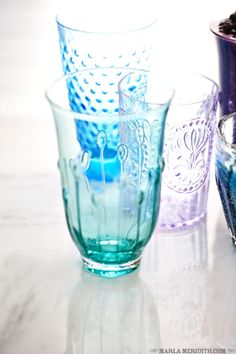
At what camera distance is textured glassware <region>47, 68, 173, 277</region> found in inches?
29.0

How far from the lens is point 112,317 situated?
0.73 metres

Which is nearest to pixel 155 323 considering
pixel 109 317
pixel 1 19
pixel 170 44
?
pixel 109 317

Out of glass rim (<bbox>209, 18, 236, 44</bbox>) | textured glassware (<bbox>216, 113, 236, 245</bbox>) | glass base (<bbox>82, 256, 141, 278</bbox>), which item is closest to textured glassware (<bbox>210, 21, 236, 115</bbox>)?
glass rim (<bbox>209, 18, 236, 44</bbox>)

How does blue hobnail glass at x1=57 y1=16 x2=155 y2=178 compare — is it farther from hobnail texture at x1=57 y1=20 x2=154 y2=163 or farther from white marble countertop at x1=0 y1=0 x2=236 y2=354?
white marble countertop at x1=0 y1=0 x2=236 y2=354

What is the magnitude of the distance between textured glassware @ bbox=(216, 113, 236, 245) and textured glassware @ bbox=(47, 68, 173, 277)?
0.25 feet

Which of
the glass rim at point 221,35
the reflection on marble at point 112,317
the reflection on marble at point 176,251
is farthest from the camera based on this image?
the glass rim at point 221,35

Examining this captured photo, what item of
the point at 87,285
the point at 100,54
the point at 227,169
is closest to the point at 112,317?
the point at 87,285

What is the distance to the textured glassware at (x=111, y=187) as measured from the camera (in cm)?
74

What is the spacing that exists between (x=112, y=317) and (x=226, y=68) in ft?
1.19

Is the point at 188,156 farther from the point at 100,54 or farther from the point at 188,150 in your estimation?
→ the point at 100,54

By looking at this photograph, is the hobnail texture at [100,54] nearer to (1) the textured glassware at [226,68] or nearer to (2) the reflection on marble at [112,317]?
(1) the textured glassware at [226,68]

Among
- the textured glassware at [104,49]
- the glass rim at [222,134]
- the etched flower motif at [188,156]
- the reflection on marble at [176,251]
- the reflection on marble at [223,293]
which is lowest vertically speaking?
the reflection on marble at [176,251]

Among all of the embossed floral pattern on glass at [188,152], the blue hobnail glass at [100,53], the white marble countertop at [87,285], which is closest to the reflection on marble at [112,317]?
the white marble countertop at [87,285]

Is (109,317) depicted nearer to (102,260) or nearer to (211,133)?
(102,260)
